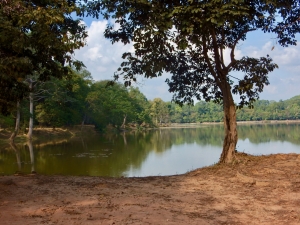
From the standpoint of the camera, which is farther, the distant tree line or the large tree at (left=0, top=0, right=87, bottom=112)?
the distant tree line

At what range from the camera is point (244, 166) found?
8445 millimetres

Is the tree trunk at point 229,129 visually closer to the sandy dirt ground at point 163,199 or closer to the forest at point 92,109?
the sandy dirt ground at point 163,199

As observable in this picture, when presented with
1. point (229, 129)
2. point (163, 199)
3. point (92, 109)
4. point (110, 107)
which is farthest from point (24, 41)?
point (110, 107)

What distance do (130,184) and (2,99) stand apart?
10.6 ft

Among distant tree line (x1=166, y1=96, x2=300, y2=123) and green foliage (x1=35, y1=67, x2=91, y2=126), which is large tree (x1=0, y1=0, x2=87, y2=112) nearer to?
green foliage (x1=35, y1=67, x2=91, y2=126)

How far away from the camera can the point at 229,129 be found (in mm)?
9414

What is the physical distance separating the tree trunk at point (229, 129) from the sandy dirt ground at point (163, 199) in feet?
3.26

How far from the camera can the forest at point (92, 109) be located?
102ft

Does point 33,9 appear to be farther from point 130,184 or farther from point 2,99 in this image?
point 130,184

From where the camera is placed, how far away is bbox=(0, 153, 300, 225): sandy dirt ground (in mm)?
4359

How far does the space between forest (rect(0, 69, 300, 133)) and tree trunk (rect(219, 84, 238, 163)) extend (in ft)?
7.93

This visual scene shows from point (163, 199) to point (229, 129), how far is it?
14.9 feet

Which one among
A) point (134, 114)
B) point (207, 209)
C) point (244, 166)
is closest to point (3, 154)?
point (244, 166)

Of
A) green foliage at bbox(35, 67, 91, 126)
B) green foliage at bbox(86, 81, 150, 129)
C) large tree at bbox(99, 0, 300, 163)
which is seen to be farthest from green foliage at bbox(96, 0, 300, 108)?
green foliage at bbox(86, 81, 150, 129)
